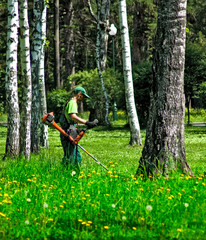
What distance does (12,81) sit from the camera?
10906 millimetres

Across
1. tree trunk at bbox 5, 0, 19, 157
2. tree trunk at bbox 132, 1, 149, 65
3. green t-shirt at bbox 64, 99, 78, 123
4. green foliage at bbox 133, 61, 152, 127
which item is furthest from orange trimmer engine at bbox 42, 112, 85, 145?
tree trunk at bbox 132, 1, 149, 65

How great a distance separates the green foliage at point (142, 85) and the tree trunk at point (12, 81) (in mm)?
15340

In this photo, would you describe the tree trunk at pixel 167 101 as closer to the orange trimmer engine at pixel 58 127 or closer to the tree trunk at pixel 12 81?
the orange trimmer engine at pixel 58 127

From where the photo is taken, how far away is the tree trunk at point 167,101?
20.9ft

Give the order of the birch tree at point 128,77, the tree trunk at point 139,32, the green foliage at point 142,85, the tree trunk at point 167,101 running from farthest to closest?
the tree trunk at point 139,32, the green foliage at point 142,85, the birch tree at point 128,77, the tree trunk at point 167,101

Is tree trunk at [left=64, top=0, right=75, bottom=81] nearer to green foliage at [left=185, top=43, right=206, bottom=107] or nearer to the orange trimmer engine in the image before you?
green foliage at [left=185, top=43, right=206, bottom=107]

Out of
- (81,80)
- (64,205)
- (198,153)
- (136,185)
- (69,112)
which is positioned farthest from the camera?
(81,80)

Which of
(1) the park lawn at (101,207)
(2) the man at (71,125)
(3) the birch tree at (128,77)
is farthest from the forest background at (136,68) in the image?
(1) the park lawn at (101,207)

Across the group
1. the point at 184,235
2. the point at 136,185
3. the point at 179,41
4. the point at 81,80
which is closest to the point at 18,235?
the point at 184,235

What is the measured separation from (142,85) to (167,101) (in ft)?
64.5

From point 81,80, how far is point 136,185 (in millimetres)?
22716

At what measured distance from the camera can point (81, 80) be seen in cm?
2817

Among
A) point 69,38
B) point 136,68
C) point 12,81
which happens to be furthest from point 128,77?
point 69,38

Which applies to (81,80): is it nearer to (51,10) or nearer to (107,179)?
(51,10)
